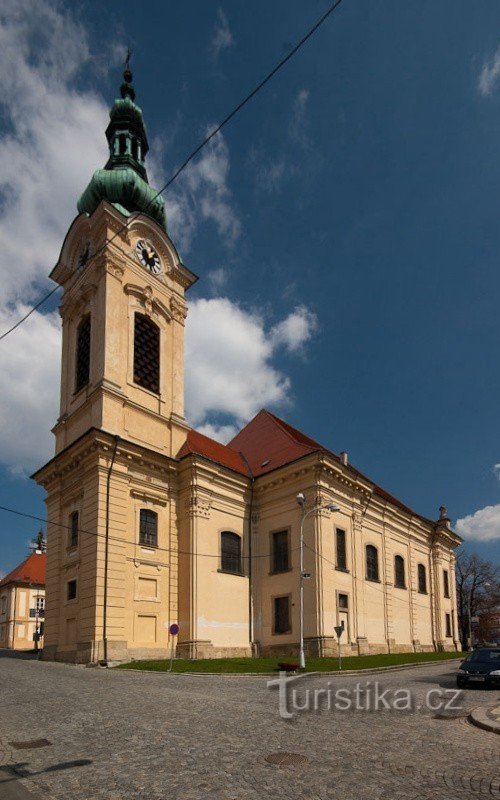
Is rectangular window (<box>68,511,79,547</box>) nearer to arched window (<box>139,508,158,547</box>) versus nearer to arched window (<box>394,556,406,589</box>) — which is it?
arched window (<box>139,508,158,547</box>)

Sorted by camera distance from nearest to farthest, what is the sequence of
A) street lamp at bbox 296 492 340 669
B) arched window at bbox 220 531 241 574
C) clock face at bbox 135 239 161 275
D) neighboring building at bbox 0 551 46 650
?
street lamp at bbox 296 492 340 669 < arched window at bbox 220 531 241 574 < clock face at bbox 135 239 161 275 < neighboring building at bbox 0 551 46 650

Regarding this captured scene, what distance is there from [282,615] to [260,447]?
33.6 feet

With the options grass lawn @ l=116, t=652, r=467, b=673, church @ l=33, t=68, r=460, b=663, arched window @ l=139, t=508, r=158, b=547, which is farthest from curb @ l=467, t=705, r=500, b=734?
arched window @ l=139, t=508, r=158, b=547

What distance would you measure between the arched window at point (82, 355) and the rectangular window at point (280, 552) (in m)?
13.0

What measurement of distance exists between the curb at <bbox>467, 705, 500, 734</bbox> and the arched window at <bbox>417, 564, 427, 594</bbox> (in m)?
33.4

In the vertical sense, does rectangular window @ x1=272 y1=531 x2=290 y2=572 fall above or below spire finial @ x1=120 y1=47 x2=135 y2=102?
below

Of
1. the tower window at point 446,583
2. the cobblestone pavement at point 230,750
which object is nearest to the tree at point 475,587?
the tower window at point 446,583

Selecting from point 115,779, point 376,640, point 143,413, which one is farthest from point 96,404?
point 115,779

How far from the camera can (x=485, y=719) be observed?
10602 millimetres

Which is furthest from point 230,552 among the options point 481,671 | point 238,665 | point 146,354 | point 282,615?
point 481,671

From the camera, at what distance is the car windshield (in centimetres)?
1722

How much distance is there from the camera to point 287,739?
29.3 feet

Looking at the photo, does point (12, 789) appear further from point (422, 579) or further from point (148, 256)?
point (422, 579)

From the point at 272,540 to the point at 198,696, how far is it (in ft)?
63.4
